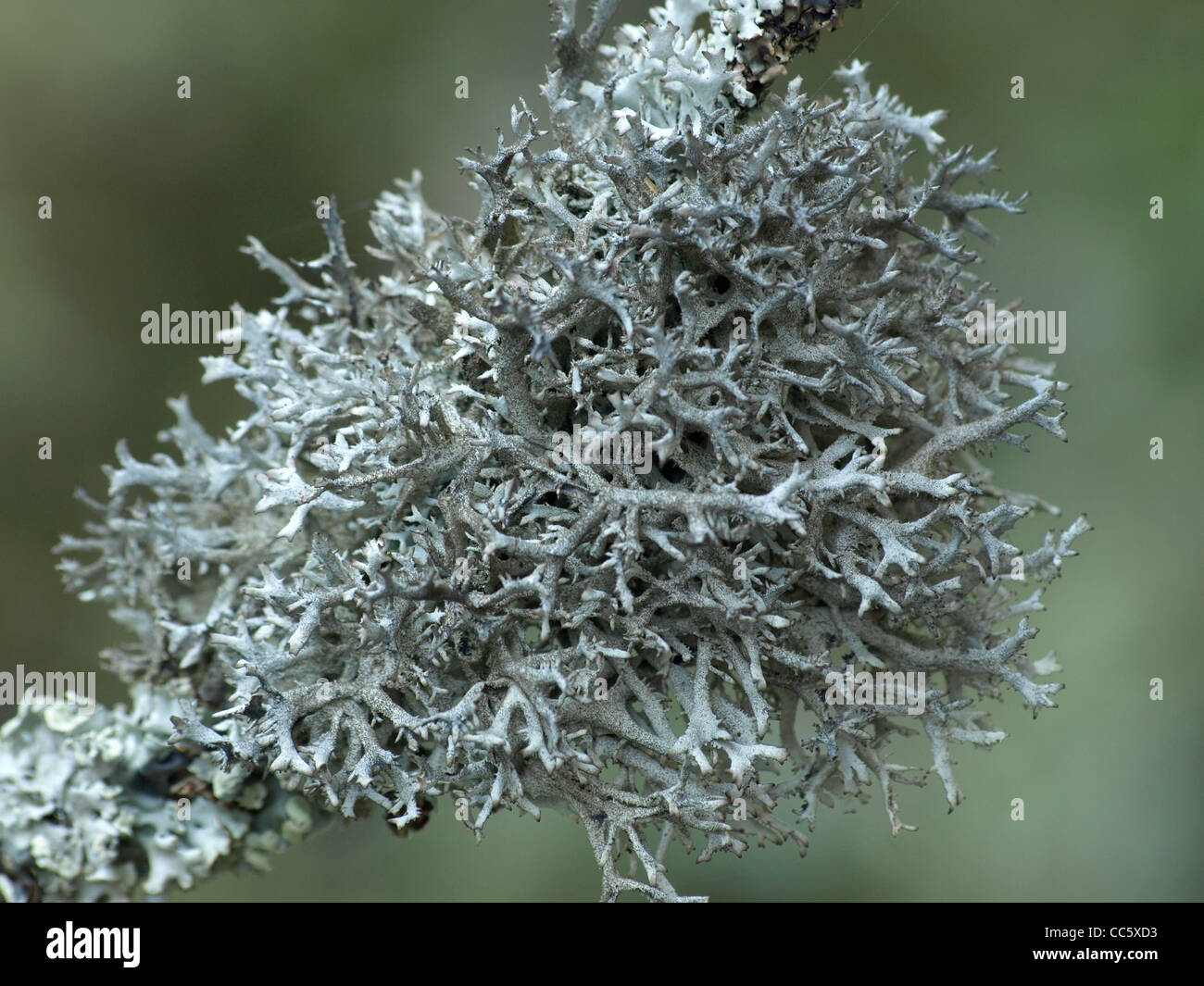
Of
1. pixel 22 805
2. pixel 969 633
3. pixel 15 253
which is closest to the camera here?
pixel 969 633

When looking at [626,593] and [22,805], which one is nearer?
[626,593]

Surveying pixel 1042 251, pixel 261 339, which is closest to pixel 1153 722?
pixel 1042 251

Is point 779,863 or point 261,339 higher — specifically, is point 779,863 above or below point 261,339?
below

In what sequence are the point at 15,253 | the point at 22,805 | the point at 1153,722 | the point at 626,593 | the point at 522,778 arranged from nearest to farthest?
the point at 626,593
the point at 522,778
the point at 22,805
the point at 1153,722
the point at 15,253

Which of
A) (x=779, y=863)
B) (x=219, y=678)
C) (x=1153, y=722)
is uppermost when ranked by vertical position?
(x=219, y=678)

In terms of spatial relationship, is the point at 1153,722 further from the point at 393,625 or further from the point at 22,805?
the point at 22,805

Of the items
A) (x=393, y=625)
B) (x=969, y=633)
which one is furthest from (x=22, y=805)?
(x=969, y=633)
